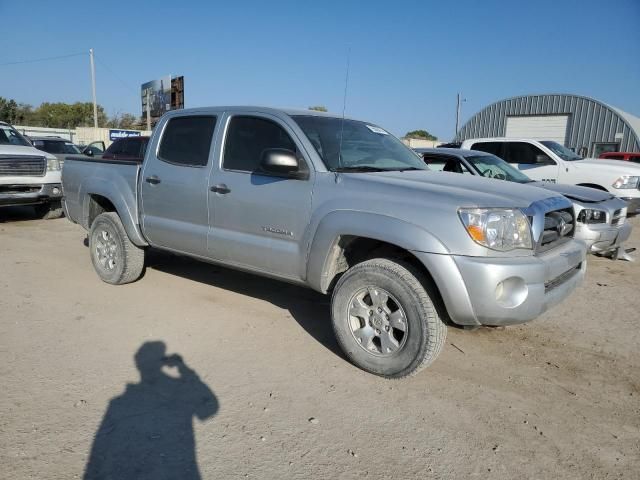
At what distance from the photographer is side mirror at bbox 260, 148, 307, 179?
3441 millimetres

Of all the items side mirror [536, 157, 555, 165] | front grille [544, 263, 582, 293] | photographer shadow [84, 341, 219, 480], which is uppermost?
side mirror [536, 157, 555, 165]

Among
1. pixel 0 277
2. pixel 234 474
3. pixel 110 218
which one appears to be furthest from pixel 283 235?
pixel 0 277

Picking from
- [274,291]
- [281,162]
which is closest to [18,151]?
[274,291]

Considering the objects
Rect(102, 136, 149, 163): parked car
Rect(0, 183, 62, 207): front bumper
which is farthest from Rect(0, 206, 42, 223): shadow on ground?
Rect(102, 136, 149, 163): parked car

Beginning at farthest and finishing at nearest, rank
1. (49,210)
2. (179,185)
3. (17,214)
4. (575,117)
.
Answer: (575,117), (17,214), (49,210), (179,185)

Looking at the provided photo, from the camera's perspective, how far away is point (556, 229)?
343 cm

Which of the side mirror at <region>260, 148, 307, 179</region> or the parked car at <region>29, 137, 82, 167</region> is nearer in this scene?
the side mirror at <region>260, 148, 307, 179</region>

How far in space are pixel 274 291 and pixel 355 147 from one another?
2026 mm

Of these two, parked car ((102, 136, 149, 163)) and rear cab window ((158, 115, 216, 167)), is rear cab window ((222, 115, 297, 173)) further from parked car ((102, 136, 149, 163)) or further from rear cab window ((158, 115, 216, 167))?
parked car ((102, 136, 149, 163))

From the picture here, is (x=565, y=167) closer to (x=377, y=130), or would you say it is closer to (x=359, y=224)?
(x=377, y=130)

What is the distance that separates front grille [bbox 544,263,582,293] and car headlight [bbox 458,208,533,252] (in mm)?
317

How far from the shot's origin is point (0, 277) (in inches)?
218

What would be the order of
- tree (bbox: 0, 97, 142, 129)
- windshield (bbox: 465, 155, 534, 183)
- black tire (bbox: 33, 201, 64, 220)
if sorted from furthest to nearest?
tree (bbox: 0, 97, 142, 129), black tire (bbox: 33, 201, 64, 220), windshield (bbox: 465, 155, 534, 183)

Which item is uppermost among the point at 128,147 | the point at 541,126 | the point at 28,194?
the point at 541,126
